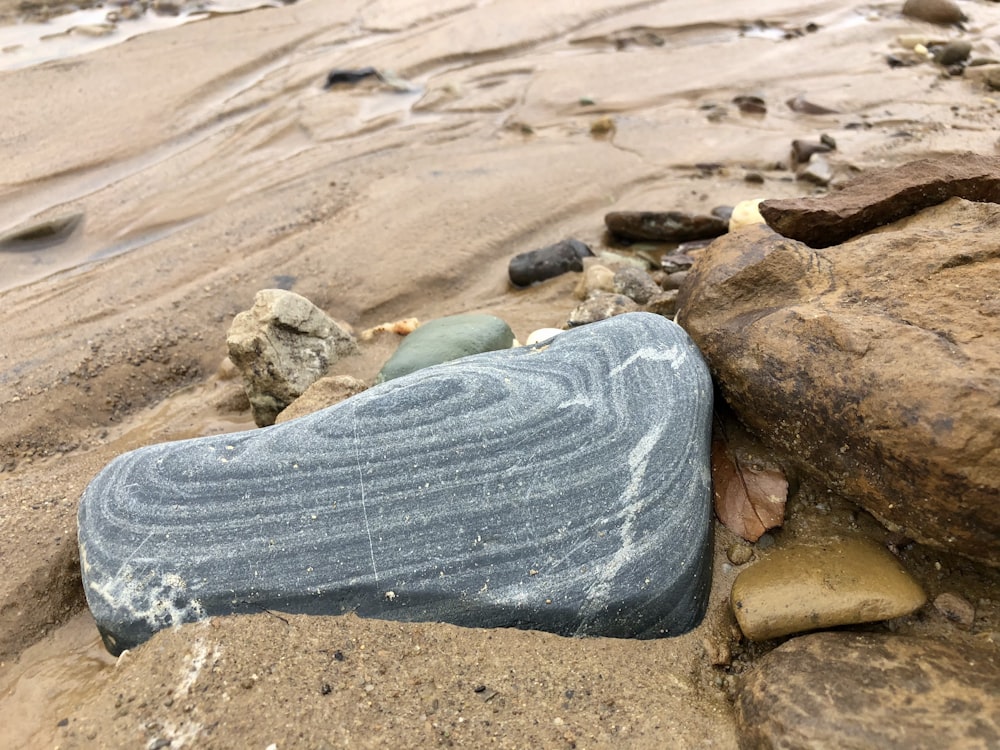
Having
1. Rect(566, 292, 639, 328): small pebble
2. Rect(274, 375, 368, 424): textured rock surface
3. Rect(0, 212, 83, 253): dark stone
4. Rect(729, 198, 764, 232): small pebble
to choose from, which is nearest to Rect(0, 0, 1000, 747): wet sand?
Rect(0, 212, 83, 253): dark stone

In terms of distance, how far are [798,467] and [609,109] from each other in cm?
447

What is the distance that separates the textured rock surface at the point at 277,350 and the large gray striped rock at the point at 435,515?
0.82 meters

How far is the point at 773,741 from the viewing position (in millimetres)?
1584

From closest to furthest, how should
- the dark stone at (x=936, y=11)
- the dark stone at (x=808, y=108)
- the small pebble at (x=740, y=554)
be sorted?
the small pebble at (x=740, y=554) < the dark stone at (x=808, y=108) < the dark stone at (x=936, y=11)

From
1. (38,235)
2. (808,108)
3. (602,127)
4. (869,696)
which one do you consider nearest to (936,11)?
(808,108)

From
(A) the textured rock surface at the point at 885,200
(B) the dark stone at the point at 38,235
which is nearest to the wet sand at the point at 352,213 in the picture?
(B) the dark stone at the point at 38,235

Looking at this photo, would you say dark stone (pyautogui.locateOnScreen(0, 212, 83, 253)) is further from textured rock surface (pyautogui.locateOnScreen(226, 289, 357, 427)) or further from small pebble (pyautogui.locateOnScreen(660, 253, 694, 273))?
small pebble (pyautogui.locateOnScreen(660, 253, 694, 273))

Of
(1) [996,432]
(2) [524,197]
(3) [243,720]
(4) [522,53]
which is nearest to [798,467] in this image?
(1) [996,432]

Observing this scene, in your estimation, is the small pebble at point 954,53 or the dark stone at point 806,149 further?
the small pebble at point 954,53

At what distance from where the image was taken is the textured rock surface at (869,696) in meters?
1.52

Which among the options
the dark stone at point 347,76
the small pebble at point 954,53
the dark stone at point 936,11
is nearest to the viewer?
the small pebble at point 954,53

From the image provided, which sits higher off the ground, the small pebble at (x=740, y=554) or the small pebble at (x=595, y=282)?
the small pebble at (x=595, y=282)

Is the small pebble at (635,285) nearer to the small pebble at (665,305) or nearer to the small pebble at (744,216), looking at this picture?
the small pebble at (665,305)

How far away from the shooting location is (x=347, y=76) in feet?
21.4
